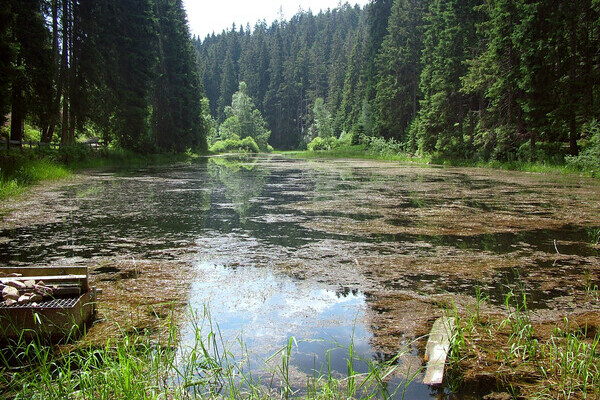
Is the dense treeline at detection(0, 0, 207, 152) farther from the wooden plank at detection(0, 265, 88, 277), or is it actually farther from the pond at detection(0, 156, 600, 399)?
the wooden plank at detection(0, 265, 88, 277)

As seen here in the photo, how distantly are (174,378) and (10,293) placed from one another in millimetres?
1530

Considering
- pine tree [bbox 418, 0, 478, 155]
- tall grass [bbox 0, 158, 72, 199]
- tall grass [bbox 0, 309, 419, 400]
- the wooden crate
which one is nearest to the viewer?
tall grass [bbox 0, 309, 419, 400]

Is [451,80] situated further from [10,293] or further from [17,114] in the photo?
[10,293]

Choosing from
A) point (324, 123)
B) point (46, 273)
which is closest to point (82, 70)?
point (46, 273)

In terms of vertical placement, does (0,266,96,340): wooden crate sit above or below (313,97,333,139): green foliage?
below

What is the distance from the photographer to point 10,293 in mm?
3180

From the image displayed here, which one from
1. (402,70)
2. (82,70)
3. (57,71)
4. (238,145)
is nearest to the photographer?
(57,71)

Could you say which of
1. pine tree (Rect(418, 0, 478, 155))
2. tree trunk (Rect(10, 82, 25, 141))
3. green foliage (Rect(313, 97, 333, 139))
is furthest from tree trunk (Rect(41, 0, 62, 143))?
green foliage (Rect(313, 97, 333, 139))

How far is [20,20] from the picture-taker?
54.4ft

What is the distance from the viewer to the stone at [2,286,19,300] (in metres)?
3.17

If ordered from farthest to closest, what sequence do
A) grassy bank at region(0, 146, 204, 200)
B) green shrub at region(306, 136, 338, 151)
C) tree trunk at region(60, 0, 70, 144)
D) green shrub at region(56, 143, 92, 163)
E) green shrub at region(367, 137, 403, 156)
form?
1. green shrub at region(306, 136, 338, 151)
2. green shrub at region(367, 137, 403, 156)
3. tree trunk at region(60, 0, 70, 144)
4. green shrub at region(56, 143, 92, 163)
5. grassy bank at region(0, 146, 204, 200)

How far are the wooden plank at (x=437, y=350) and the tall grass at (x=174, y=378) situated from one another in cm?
13

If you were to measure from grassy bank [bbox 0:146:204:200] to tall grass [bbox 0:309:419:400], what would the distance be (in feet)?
27.2

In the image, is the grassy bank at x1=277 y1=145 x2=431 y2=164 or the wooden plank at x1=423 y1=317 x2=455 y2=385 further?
the grassy bank at x1=277 y1=145 x2=431 y2=164
